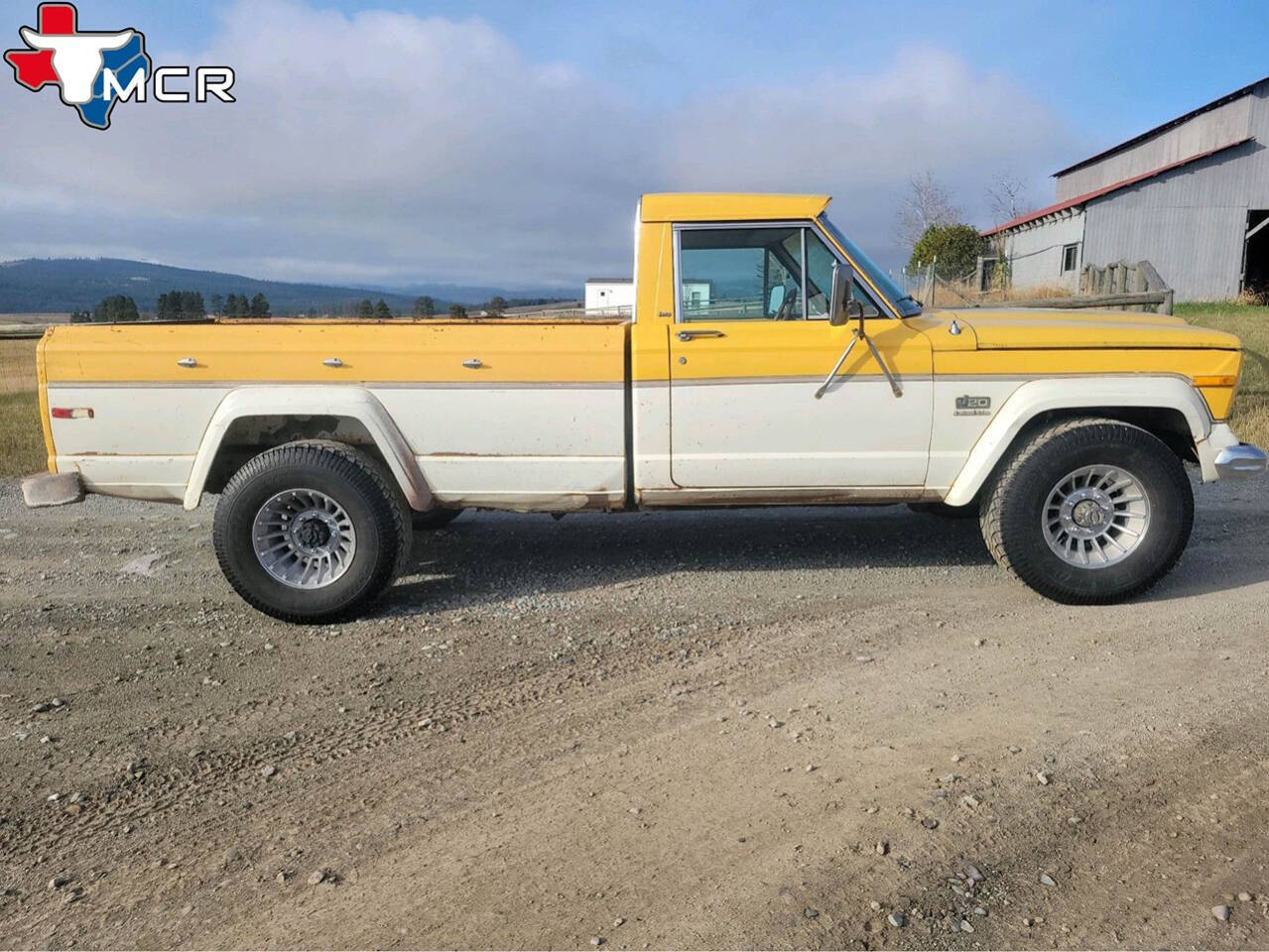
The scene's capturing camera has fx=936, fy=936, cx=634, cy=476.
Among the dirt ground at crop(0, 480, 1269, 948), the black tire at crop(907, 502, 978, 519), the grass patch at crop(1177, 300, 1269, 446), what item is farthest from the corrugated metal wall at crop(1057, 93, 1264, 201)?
the dirt ground at crop(0, 480, 1269, 948)

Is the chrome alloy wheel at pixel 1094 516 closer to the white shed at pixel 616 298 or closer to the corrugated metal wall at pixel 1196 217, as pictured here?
the white shed at pixel 616 298

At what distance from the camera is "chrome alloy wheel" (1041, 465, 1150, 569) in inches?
196

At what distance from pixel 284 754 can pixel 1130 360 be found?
4.51 m

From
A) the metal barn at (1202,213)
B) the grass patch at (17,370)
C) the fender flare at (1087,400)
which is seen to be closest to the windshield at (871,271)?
the fender flare at (1087,400)

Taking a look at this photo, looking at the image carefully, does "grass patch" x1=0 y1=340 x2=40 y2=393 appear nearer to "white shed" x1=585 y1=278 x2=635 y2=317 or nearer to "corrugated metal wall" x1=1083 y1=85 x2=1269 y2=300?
"white shed" x1=585 y1=278 x2=635 y2=317

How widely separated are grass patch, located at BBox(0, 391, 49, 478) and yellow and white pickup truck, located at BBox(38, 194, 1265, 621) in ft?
15.5

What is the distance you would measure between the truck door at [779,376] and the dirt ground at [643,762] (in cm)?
75

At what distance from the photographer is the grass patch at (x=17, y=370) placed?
44.4ft

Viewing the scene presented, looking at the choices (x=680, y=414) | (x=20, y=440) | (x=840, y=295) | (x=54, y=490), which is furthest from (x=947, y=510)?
(x=20, y=440)

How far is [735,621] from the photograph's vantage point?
15.6ft

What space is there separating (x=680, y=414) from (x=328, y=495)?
188 cm

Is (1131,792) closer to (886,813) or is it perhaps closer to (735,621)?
(886,813)

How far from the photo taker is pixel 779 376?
493 centimetres

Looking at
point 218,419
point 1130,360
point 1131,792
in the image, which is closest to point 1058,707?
point 1131,792
